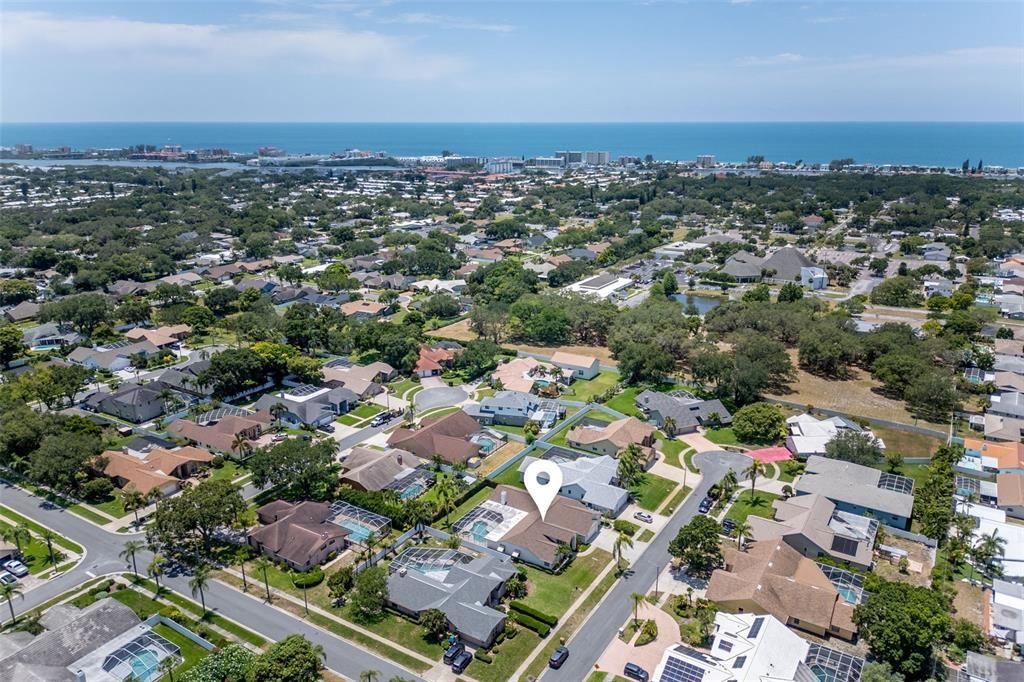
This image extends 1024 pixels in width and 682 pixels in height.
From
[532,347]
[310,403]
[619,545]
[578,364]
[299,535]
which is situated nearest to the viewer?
[299,535]

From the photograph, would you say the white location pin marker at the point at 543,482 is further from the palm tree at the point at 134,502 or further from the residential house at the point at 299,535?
the palm tree at the point at 134,502

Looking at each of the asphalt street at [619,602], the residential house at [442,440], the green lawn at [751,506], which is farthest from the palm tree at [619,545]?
the residential house at [442,440]

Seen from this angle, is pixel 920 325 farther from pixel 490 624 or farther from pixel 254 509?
pixel 254 509

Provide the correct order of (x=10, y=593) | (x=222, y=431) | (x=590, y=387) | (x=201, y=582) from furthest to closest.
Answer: (x=590, y=387), (x=222, y=431), (x=201, y=582), (x=10, y=593)

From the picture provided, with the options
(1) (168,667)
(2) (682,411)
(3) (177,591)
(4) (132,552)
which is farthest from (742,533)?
(4) (132,552)

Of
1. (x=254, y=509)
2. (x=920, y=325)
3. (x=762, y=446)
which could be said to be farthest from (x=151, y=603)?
(x=920, y=325)

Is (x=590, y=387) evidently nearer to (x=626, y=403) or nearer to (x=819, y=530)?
(x=626, y=403)
